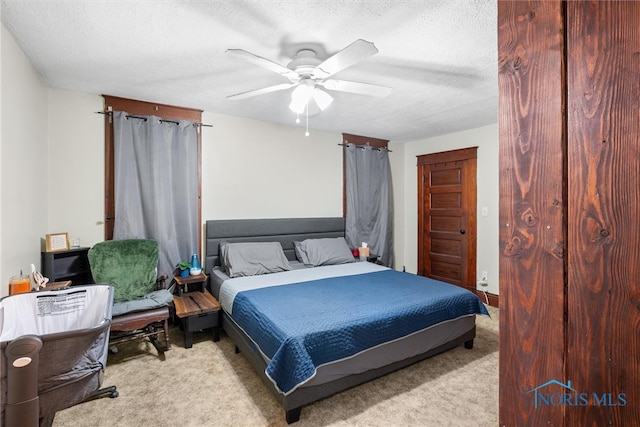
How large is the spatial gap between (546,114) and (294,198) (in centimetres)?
363

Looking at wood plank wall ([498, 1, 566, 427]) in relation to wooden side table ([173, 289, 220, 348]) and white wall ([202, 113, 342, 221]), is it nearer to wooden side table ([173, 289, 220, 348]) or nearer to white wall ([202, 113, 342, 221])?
wooden side table ([173, 289, 220, 348])

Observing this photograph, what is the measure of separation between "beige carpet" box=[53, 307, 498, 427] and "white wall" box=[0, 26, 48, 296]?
1074 mm

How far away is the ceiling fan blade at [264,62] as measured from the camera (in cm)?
172

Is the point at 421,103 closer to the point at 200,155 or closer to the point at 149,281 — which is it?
the point at 200,155

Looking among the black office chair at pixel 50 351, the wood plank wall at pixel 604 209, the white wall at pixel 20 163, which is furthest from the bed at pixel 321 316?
the white wall at pixel 20 163

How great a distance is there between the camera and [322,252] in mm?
3971

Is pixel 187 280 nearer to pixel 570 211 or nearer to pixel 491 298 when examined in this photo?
pixel 570 211

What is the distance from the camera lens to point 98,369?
1.60 metres

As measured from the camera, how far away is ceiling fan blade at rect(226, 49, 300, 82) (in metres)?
1.72

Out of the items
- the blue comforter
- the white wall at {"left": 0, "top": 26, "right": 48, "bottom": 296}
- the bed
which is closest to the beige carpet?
the bed

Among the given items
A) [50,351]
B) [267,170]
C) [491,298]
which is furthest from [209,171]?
[491,298]

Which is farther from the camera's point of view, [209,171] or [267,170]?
[267,170]

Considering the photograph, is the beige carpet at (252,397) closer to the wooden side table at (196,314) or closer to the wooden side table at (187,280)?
the wooden side table at (196,314)

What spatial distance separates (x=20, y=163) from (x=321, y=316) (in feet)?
8.01
